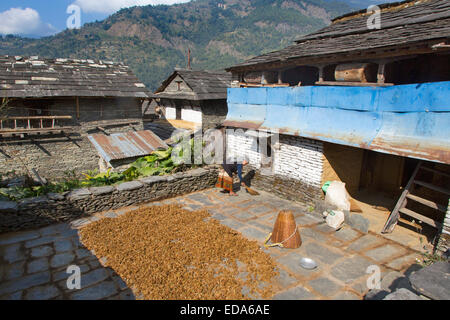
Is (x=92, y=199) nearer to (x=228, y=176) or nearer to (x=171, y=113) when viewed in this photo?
(x=228, y=176)

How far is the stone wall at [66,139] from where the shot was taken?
13.3 m

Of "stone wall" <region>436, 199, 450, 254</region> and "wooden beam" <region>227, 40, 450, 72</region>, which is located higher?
"wooden beam" <region>227, 40, 450, 72</region>

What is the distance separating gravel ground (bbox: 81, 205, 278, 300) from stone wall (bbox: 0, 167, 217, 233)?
933 millimetres

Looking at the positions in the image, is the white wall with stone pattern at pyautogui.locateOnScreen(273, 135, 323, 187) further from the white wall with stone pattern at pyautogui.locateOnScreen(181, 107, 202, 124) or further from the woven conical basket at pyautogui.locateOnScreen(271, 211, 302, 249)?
the white wall with stone pattern at pyautogui.locateOnScreen(181, 107, 202, 124)

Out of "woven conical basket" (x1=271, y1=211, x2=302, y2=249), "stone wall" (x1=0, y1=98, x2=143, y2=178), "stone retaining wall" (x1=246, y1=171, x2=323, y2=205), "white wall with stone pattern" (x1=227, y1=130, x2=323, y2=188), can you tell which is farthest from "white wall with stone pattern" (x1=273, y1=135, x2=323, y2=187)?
"stone wall" (x1=0, y1=98, x2=143, y2=178)

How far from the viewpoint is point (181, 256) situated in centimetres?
611

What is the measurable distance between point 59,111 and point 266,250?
12.7m

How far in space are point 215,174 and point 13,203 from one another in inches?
250

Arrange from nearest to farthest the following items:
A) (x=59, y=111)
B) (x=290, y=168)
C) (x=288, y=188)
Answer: (x=290, y=168) < (x=288, y=188) < (x=59, y=111)

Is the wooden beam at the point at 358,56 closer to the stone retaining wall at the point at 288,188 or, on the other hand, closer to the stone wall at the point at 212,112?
the stone retaining wall at the point at 288,188

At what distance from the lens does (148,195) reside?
9.48 metres

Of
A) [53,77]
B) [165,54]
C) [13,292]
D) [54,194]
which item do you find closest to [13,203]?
[54,194]

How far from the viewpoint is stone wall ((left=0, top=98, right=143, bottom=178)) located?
1326 cm

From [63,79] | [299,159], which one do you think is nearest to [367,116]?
[299,159]
